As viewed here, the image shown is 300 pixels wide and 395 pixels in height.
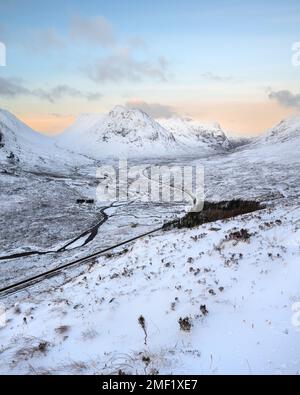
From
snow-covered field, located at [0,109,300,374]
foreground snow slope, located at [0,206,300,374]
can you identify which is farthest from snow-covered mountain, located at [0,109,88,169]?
foreground snow slope, located at [0,206,300,374]

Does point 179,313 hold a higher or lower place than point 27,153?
lower

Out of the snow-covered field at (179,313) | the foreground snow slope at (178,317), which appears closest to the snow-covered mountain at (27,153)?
the snow-covered field at (179,313)

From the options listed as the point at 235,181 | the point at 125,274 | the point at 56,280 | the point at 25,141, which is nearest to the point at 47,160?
the point at 25,141

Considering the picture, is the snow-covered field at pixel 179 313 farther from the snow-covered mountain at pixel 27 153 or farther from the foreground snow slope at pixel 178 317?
the snow-covered mountain at pixel 27 153

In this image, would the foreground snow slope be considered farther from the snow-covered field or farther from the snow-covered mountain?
the snow-covered mountain

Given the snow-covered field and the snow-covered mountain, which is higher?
the snow-covered mountain

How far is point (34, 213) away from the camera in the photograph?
5850 centimetres

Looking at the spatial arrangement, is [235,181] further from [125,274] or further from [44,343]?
[44,343]

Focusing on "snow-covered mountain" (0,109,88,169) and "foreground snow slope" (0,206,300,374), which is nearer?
"foreground snow slope" (0,206,300,374)

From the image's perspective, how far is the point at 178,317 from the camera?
9.19m

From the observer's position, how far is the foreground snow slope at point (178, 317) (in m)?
7.23

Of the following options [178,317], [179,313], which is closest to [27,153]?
[179,313]

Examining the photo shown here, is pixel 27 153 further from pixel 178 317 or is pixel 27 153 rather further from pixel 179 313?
pixel 178 317

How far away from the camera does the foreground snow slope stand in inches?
285
